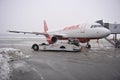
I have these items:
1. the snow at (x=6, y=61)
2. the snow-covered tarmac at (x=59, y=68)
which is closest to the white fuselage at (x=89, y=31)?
the snow-covered tarmac at (x=59, y=68)

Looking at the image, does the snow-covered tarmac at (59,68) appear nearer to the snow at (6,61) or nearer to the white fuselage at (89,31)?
the snow at (6,61)

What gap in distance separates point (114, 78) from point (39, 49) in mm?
10125

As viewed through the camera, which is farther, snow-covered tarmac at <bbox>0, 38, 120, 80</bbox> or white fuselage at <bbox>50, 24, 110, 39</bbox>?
white fuselage at <bbox>50, 24, 110, 39</bbox>

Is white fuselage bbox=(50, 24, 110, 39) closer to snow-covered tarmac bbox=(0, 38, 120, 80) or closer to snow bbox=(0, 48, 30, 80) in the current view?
snow-covered tarmac bbox=(0, 38, 120, 80)

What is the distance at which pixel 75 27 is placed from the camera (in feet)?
55.6

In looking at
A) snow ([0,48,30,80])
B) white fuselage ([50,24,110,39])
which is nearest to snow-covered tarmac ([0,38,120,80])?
snow ([0,48,30,80])

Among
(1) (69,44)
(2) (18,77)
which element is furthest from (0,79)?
(1) (69,44)

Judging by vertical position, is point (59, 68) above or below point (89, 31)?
below

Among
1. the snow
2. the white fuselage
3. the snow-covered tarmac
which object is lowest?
the snow-covered tarmac

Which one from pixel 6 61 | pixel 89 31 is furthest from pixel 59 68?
pixel 89 31

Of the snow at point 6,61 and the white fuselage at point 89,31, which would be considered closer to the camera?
the snow at point 6,61

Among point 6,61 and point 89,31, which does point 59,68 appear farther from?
point 89,31

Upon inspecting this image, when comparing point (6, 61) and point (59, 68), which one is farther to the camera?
point (6, 61)

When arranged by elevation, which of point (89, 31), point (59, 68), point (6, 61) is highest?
point (89, 31)
